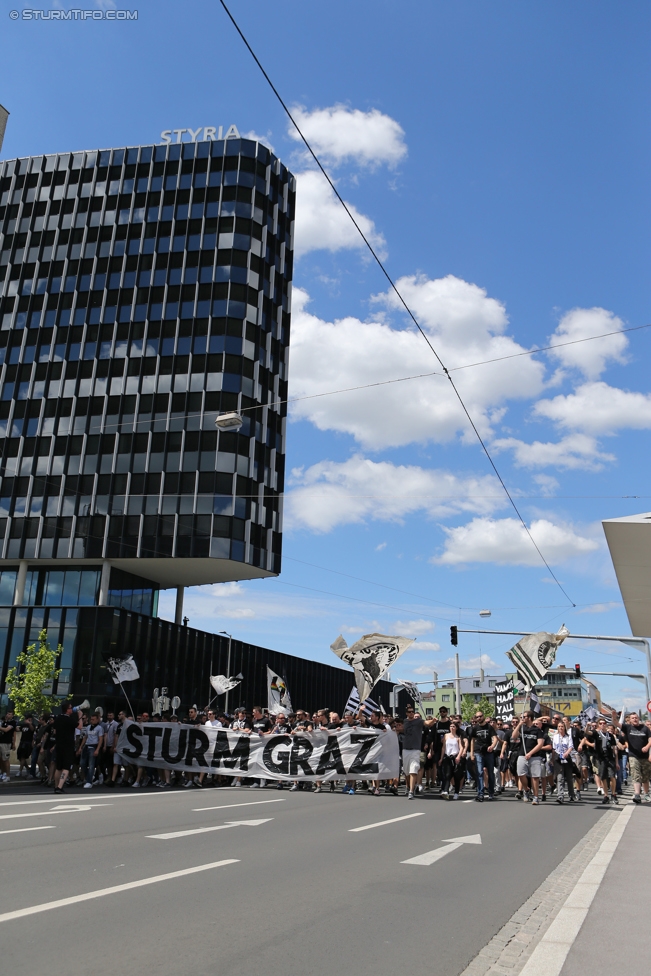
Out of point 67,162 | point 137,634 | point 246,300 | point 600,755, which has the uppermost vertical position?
point 67,162

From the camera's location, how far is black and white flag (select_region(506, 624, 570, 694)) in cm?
2794

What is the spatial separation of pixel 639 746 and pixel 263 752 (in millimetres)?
8589

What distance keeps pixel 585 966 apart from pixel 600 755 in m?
13.4

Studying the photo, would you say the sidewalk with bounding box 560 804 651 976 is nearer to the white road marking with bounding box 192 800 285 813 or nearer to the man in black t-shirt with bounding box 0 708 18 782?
the white road marking with bounding box 192 800 285 813

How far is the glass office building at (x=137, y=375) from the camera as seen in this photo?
153 ft

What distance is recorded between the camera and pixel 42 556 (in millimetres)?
47281

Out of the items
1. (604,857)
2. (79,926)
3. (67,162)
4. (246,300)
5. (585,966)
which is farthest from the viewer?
(67,162)

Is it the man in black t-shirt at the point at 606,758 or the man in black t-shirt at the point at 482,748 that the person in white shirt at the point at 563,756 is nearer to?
the man in black t-shirt at the point at 606,758

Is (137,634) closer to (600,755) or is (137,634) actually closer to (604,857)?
(600,755)

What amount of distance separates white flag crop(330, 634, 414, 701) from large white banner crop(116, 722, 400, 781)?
695 cm

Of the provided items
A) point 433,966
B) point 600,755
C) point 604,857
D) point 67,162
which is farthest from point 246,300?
point 433,966

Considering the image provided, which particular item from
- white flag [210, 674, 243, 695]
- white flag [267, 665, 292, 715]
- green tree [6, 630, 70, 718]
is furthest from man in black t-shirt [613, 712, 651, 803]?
Result: green tree [6, 630, 70, 718]

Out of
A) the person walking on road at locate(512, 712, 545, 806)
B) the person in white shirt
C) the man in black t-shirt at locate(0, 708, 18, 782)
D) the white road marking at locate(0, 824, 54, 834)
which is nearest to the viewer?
the white road marking at locate(0, 824, 54, 834)

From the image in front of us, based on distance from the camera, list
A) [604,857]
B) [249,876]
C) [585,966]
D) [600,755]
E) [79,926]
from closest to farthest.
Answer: [585,966] < [79,926] < [249,876] < [604,857] < [600,755]
